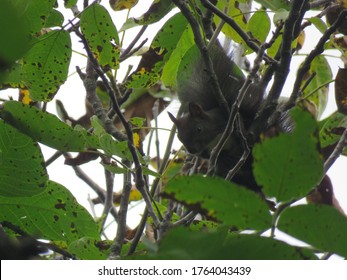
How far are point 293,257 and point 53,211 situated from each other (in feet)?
3.36

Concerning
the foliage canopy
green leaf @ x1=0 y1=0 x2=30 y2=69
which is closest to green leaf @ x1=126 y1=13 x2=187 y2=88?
the foliage canopy

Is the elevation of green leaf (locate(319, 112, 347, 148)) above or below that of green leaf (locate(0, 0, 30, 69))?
above

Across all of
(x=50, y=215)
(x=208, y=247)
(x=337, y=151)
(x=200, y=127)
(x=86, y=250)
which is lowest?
(x=208, y=247)

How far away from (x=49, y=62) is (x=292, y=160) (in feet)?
4.05

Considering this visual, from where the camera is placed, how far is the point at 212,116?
3.28 meters

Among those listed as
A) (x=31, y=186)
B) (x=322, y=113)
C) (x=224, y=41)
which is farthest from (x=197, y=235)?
(x=224, y=41)

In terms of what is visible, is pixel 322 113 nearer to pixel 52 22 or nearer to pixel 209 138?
pixel 209 138

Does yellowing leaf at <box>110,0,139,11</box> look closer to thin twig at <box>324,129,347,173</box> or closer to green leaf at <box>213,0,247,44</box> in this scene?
green leaf at <box>213,0,247,44</box>

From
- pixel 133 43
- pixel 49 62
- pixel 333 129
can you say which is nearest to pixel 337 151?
pixel 333 129

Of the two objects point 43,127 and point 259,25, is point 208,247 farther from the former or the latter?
point 259,25

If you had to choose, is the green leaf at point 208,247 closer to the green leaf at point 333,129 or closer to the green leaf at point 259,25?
the green leaf at point 333,129

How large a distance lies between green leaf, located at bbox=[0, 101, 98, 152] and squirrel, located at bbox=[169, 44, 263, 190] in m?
1.66

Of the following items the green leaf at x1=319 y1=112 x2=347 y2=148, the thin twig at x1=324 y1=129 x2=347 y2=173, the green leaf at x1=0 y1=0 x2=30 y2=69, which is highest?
the green leaf at x1=319 y1=112 x2=347 y2=148

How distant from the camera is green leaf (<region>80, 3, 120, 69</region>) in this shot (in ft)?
5.75
